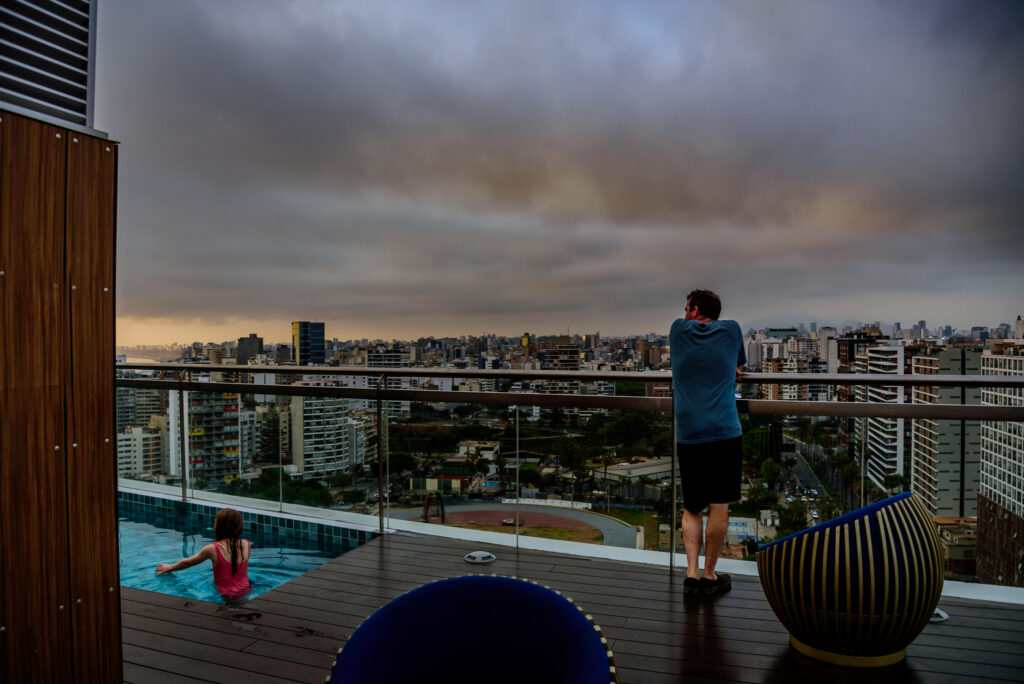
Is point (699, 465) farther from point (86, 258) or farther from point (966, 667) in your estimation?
point (86, 258)

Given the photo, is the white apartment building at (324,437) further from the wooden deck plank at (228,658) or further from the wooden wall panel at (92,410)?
the wooden wall panel at (92,410)

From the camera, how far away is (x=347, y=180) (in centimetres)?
930

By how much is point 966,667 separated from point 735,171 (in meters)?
7.89

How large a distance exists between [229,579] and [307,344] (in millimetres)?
3826

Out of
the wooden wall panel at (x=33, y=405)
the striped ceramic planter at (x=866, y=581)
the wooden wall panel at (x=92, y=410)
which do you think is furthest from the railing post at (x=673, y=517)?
the wooden wall panel at (x=33, y=405)

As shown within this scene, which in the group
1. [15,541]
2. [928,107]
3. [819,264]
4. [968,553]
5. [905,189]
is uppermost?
[928,107]

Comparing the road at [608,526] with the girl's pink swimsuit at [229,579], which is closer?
the girl's pink swimsuit at [229,579]

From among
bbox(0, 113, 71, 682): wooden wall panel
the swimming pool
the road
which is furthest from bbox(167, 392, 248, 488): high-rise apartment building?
bbox(0, 113, 71, 682): wooden wall panel

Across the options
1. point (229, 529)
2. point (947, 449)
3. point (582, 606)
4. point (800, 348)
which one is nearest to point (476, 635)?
point (582, 606)

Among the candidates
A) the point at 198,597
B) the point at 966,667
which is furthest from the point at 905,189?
the point at 198,597

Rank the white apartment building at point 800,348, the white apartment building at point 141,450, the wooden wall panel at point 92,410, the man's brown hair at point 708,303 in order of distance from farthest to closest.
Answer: the white apartment building at point 141,450
the white apartment building at point 800,348
the man's brown hair at point 708,303
the wooden wall panel at point 92,410

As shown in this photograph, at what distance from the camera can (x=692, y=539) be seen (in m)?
3.19

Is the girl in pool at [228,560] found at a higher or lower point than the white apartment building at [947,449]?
lower

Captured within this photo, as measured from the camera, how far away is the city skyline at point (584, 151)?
7.41 m
